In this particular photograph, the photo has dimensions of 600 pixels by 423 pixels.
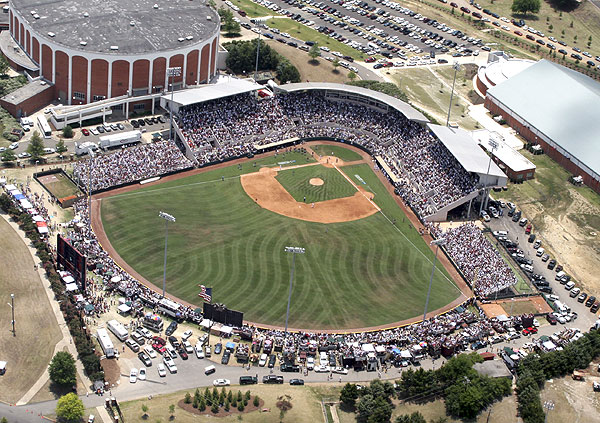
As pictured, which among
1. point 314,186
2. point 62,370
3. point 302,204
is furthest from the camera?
point 314,186

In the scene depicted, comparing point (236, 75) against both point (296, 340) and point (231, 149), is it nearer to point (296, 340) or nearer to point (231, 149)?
point (231, 149)

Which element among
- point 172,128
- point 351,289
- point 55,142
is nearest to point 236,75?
point 172,128

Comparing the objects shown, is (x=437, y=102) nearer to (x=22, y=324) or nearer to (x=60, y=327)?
(x=60, y=327)

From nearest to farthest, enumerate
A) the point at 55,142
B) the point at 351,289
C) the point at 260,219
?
the point at 351,289 → the point at 260,219 → the point at 55,142

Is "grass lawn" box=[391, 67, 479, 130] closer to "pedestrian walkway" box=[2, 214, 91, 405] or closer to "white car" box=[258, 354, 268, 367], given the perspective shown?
"white car" box=[258, 354, 268, 367]

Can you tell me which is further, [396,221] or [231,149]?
[231,149]

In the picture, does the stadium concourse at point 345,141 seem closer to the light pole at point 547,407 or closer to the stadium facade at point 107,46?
the stadium facade at point 107,46

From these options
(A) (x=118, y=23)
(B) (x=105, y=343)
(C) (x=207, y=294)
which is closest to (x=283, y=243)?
(C) (x=207, y=294)
